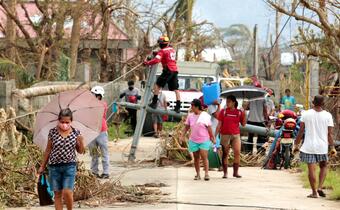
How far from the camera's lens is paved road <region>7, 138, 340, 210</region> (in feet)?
41.9

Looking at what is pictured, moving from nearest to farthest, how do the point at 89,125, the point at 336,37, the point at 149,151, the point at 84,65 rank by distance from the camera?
the point at 89,125 → the point at 336,37 → the point at 149,151 → the point at 84,65

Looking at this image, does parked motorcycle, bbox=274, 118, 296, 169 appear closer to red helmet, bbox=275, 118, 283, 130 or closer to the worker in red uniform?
red helmet, bbox=275, 118, 283, 130

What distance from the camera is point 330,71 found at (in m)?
24.4

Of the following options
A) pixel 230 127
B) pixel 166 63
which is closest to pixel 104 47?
pixel 166 63

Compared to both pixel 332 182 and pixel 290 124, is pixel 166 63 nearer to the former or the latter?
pixel 290 124

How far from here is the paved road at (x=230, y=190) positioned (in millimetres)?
12766

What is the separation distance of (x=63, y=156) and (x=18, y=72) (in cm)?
1841

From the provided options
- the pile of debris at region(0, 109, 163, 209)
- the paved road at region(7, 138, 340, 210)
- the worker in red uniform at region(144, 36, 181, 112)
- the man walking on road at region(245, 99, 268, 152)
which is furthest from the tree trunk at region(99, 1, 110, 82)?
the pile of debris at region(0, 109, 163, 209)

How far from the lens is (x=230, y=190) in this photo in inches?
575

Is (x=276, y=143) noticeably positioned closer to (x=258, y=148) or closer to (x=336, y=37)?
(x=258, y=148)

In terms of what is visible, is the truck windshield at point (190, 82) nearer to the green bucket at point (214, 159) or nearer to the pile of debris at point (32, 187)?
the green bucket at point (214, 159)

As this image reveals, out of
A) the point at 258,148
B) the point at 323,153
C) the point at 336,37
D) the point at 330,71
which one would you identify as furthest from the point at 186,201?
the point at 330,71

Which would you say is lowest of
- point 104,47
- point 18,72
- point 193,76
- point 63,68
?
point 193,76

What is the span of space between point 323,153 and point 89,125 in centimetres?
353
